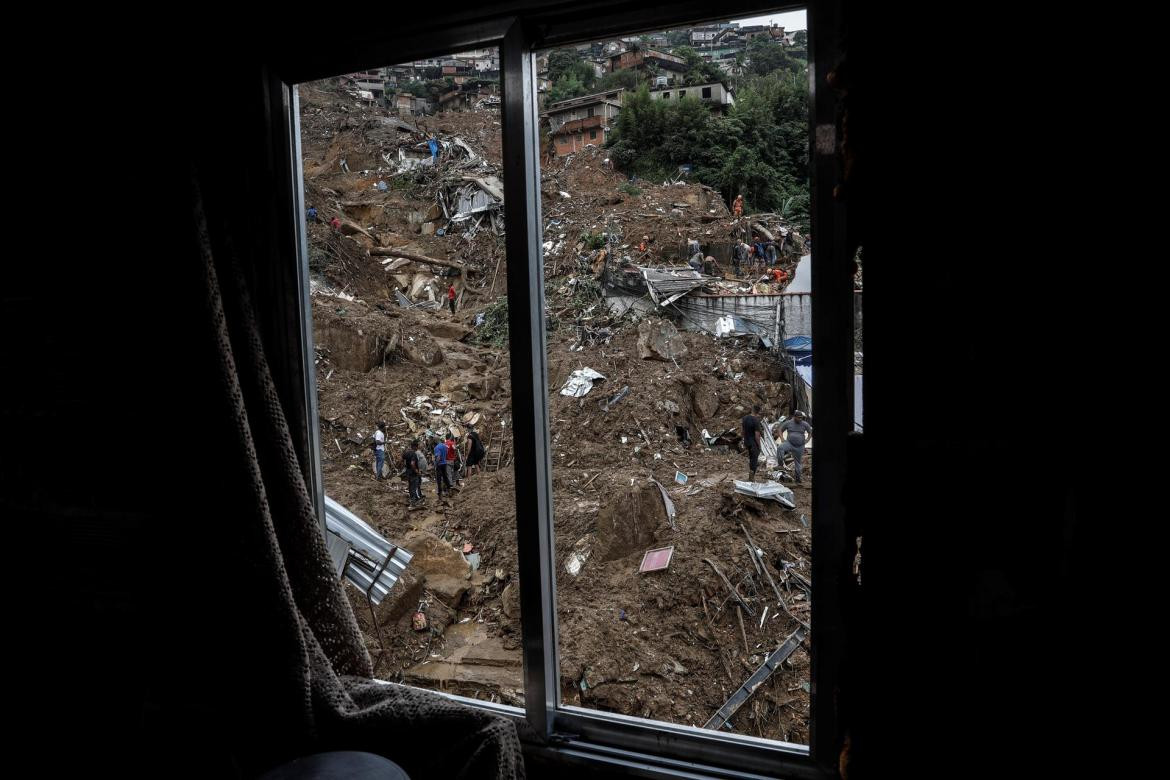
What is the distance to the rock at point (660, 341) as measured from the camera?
23.2ft

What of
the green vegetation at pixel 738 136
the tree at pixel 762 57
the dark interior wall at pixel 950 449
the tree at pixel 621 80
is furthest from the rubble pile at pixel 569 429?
the dark interior wall at pixel 950 449

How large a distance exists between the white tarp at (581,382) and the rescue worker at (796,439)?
2.04m

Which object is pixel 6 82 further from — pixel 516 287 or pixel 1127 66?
pixel 1127 66

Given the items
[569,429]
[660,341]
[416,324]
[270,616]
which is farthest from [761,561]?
[270,616]

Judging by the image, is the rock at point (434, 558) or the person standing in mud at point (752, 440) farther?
the person standing in mud at point (752, 440)

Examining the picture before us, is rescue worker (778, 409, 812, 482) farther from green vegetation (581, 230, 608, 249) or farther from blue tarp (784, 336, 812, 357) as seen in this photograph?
green vegetation (581, 230, 608, 249)

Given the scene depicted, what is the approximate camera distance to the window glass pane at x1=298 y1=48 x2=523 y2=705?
5.75 meters

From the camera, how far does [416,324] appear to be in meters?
6.99

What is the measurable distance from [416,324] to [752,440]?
3.68 metres

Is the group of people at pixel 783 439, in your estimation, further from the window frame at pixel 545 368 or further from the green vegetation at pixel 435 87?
the window frame at pixel 545 368

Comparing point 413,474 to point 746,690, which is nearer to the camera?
point 746,690

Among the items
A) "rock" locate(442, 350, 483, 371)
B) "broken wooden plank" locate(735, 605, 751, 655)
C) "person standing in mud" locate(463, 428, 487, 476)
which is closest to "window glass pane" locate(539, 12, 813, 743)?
"broken wooden plank" locate(735, 605, 751, 655)

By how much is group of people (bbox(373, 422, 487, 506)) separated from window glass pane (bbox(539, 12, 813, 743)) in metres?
0.83

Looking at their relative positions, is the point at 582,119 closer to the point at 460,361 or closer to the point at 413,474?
the point at 460,361
